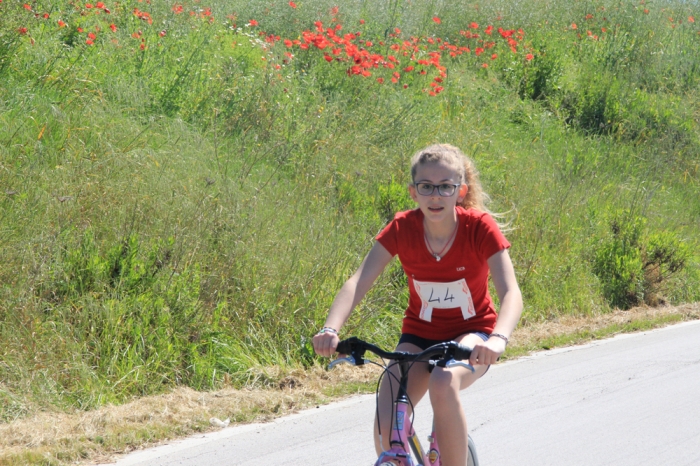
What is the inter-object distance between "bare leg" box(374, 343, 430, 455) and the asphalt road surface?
5.75 feet

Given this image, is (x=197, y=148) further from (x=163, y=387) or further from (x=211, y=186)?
(x=163, y=387)

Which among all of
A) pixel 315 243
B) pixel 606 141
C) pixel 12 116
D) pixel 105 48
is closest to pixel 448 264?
pixel 315 243

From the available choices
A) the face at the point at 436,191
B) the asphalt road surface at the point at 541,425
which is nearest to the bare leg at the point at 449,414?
the face at the point at 436,191

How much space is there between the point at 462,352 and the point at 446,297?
2.22 feet

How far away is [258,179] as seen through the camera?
30.8 ft

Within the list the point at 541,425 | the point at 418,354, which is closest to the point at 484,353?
the point at 418,354

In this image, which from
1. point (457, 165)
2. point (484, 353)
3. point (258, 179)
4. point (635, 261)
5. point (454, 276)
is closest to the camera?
point (484, 353)

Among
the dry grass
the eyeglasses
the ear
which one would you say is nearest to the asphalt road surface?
the dry grass

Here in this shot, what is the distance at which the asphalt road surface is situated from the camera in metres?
5.54

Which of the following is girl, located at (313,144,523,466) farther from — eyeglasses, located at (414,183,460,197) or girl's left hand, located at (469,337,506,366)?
girl's left hand, located at (469,337,506,366)

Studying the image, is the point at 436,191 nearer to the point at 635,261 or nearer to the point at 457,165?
the point at 457,165

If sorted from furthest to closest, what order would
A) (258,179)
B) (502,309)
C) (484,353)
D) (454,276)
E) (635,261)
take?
(635,261) < (258,179) < (454,276) < (502,309) < (484,353)

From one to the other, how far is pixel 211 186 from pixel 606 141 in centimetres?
905

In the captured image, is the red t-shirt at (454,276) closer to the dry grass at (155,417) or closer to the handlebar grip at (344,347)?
the handlebar grip at (344,347)
